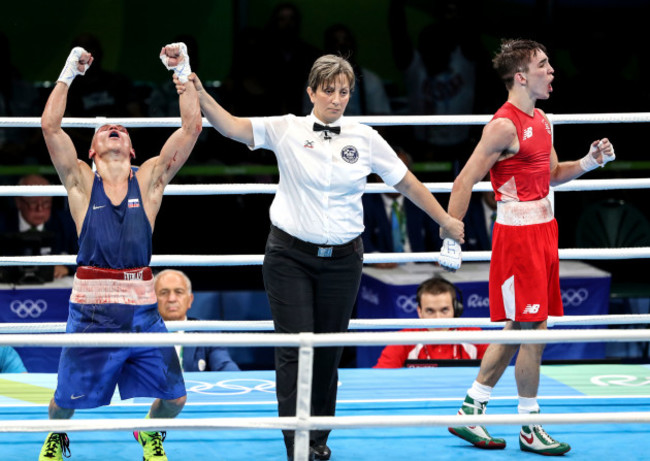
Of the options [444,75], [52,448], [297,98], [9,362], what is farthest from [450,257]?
[444,75]

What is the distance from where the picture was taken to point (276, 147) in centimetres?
366

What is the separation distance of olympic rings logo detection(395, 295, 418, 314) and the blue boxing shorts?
2.77 metres

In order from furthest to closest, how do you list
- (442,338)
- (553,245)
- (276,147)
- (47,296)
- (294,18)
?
1. (294,18)
2. (47,296)
3. (553,245)
4. (276,147)
5. (442,338)

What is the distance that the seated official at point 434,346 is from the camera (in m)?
5.10

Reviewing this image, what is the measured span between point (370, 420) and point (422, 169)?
445 cm

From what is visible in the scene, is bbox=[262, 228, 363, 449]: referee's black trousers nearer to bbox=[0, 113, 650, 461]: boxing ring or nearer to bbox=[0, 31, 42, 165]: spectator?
bbox=[0, 113, 650, 461]: boxing ring

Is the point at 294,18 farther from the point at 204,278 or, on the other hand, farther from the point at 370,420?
the point at 370,420

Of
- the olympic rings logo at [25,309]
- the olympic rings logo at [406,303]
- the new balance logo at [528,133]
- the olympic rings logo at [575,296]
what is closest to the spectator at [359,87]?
the olympic rings logo at [406,303]

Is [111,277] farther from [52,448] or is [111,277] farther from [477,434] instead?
[477,434]

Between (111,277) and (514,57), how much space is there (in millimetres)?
1680

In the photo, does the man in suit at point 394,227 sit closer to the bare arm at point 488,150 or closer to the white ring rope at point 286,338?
the bare arm at point 488,150

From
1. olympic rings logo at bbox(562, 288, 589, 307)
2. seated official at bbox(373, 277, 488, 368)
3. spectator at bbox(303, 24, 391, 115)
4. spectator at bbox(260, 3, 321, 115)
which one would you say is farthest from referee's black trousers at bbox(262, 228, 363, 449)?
spectator at bbox(260, 3, 321, 115)

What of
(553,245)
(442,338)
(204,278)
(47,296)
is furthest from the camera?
(204,278)

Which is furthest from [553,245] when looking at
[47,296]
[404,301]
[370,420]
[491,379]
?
[47,296]
